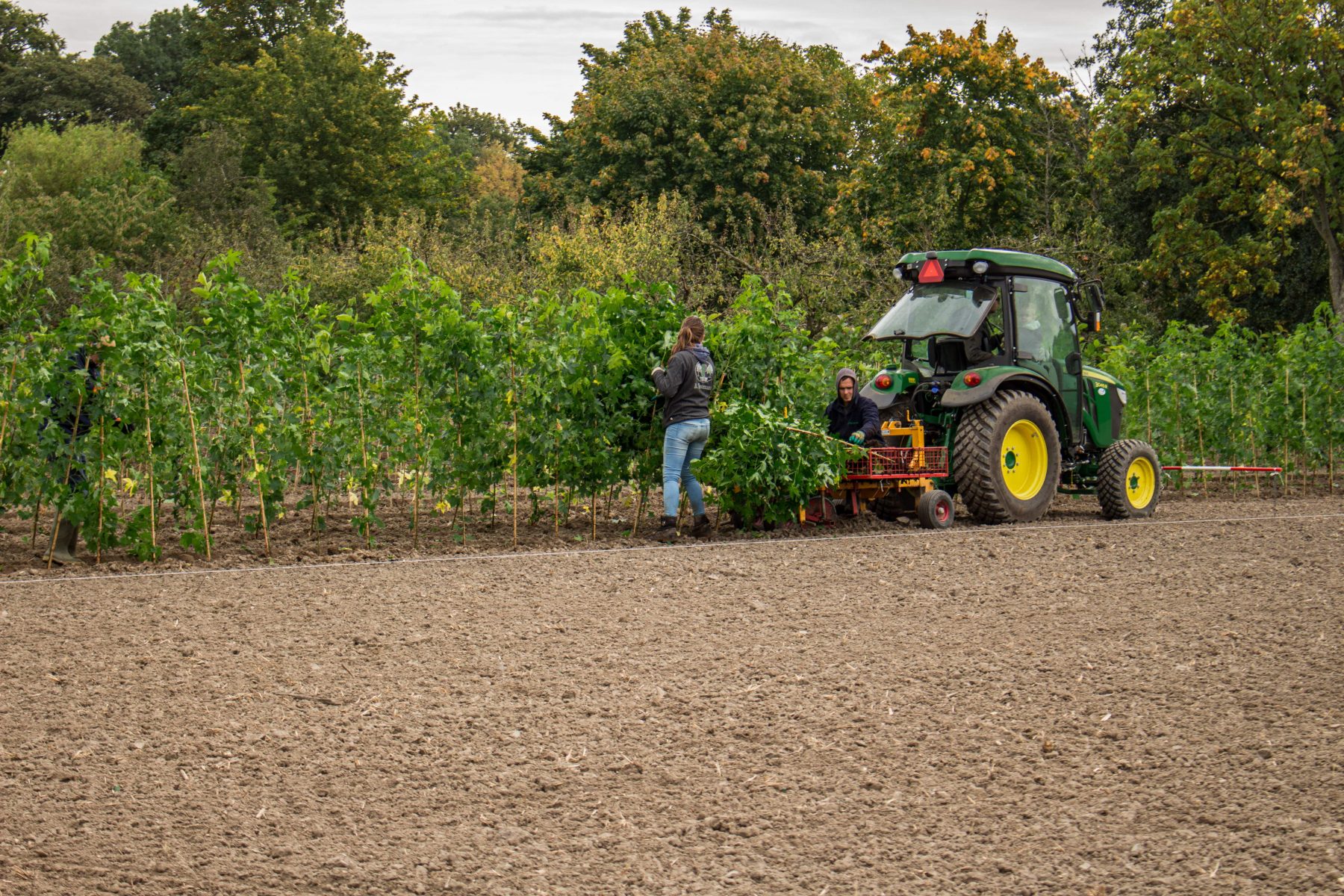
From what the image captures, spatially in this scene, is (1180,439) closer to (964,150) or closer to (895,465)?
(895,465)

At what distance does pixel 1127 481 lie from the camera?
502 inches

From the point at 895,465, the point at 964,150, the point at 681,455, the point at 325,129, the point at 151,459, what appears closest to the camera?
the point at 151,459

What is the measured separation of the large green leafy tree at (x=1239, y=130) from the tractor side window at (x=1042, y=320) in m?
15.7

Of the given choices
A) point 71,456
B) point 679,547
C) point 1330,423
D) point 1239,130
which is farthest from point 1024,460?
point 1239,130

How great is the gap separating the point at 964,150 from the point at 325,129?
85.6ft

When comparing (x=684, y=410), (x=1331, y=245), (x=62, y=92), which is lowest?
(x=684, y=410)

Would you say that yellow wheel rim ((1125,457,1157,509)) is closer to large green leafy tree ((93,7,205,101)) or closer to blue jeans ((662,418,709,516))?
blue jeans ((662,418,709,516))

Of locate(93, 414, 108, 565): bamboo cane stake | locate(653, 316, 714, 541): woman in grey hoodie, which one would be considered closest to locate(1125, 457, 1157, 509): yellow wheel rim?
locate(653, 316, 714, 541): woman in grey hoodie

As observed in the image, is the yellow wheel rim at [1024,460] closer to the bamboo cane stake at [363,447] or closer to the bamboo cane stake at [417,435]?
the bamboo cane stake at [417,435]

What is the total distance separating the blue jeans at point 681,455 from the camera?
35.1ft

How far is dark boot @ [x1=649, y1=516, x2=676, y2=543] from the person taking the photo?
1092 centimetres

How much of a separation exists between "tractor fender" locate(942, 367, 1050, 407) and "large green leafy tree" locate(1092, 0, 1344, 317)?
17.0 m

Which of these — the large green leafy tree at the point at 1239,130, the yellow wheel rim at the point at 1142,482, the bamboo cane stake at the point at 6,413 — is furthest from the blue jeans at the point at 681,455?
the large green leafy tree at the point at 1239,130

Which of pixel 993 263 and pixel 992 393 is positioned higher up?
pixel 993 263
